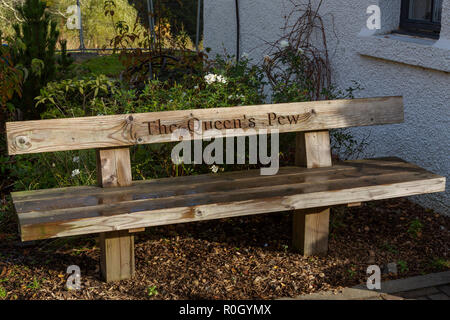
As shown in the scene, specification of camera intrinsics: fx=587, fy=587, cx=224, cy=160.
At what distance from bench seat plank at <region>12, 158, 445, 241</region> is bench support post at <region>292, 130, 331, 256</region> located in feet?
0.28

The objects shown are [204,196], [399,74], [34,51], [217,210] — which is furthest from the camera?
[34,51]

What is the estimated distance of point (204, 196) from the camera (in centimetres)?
311

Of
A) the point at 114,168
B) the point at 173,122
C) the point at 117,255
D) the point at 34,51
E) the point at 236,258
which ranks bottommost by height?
the point at 236,258

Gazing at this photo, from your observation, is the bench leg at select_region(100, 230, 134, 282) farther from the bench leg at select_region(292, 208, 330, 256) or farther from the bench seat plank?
the bench leg at select_region(292, 208, 330, 256)

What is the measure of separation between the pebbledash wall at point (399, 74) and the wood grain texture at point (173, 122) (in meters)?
0.46

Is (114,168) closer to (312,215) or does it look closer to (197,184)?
(197,184)

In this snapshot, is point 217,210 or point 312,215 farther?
point 312,215

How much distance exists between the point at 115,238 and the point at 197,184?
0.57 metres

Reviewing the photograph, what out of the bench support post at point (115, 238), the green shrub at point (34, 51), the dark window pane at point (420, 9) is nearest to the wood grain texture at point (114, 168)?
the bench support post at point (115, 238)

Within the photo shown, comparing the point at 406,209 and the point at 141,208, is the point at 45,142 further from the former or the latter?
the point at 406,209

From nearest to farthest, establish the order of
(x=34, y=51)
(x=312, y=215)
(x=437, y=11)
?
1. (x=312, y=215)
2. (x=437, y=11)
3. (x=34, y=51)

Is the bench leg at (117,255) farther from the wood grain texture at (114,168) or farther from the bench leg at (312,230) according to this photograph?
the bench leg at (312,230)

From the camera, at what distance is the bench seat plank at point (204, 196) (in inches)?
111

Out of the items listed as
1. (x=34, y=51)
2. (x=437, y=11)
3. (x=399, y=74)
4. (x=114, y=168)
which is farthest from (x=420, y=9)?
(x=34, y=51)
